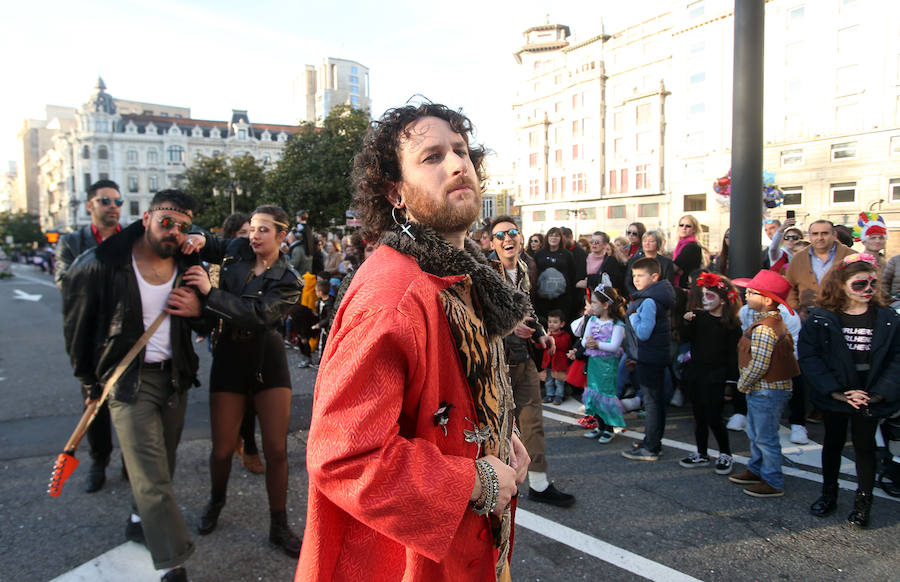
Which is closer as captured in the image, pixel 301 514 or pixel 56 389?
pixel 301 514

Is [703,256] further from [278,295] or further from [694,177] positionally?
[694,177]

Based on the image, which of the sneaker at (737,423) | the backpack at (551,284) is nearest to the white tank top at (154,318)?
the backpack at (551,284)

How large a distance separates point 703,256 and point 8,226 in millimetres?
89120

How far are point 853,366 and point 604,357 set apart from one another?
2.21 m

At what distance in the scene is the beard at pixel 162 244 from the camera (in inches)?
129

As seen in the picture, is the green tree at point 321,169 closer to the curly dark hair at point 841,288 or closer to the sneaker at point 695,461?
the sneaker at point 695,461

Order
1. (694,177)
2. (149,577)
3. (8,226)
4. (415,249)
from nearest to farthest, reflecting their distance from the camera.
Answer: (415,249)
(149,577)
(694,177)
(8,226)

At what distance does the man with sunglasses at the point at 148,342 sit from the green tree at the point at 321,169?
21821 mm

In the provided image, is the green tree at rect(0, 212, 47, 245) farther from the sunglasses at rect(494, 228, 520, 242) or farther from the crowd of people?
the sunglasses at rect(494, 228, 520, 242)

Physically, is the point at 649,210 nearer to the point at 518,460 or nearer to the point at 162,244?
the point at 162,244

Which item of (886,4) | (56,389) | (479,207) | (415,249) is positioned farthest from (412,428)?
(886,4)

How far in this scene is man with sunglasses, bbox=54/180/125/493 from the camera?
434cm

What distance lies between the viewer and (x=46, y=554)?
3355 mm

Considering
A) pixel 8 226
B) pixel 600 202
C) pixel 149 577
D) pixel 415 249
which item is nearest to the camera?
pixel 415 249
